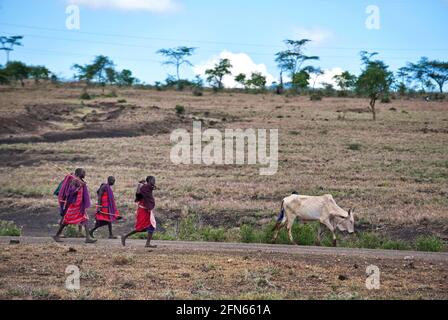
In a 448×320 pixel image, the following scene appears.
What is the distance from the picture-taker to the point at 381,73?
55281mm

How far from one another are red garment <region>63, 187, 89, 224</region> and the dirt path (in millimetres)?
624

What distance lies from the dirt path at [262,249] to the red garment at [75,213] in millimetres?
624

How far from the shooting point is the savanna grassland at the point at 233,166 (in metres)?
24.0

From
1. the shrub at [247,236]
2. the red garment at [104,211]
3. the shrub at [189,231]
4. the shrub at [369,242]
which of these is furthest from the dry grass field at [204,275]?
the shrub at [189,231]

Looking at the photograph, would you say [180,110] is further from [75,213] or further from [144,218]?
[144,218]

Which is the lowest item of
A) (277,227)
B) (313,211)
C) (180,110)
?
(277,227)

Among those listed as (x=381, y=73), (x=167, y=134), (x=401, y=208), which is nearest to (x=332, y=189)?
(x=401, y=208)

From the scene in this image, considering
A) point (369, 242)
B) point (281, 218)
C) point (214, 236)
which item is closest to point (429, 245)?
point (369, 242)

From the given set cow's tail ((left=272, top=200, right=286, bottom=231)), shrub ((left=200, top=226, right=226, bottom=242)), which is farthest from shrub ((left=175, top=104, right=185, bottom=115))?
cow's tail ((left=272, top=200, right=286, bottom=231))

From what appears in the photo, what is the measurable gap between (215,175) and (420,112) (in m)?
31.4

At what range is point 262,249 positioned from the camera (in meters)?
16.7

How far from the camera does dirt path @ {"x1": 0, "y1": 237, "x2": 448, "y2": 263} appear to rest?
52.5ft

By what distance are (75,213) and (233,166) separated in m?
18.1

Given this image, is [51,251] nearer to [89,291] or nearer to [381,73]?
[89,291]
